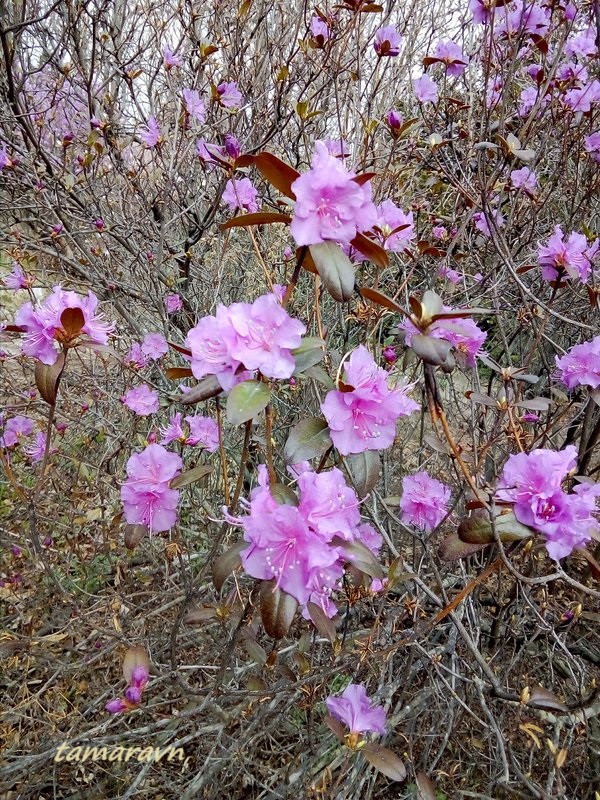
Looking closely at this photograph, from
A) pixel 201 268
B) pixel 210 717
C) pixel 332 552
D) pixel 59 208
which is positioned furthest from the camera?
pixel 201 268

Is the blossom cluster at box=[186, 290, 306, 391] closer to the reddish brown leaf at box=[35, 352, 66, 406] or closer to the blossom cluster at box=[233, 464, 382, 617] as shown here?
the blossom cluster at box=[233, 464, 382, 617]

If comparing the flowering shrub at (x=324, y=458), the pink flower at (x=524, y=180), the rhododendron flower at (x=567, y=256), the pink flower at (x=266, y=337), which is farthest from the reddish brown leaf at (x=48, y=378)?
the pink flower at (x=524, y=180)

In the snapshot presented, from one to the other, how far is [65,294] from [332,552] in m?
0.77

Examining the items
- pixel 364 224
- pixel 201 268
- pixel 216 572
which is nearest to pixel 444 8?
pixel 201 268

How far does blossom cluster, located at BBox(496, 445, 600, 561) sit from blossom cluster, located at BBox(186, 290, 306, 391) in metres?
0.45

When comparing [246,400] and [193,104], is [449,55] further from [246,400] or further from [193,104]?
[246,400]

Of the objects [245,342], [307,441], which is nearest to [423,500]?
[307,441]

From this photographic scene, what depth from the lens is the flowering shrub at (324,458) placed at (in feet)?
3.31

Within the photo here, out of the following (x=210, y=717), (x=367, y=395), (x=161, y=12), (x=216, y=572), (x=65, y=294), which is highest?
(x=161, y=12)

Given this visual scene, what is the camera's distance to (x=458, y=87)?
13.7 ft

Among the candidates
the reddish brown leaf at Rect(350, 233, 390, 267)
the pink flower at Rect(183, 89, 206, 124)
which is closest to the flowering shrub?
the reddish brown leaf at Rect(350, 233, 390, 267)

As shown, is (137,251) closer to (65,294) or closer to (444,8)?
(65,294)

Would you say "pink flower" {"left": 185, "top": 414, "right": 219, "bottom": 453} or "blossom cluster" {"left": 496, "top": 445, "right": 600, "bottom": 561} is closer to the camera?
"blossom cluster" {"left": 496, "top": 445, "right": 600, "bottom": 561}

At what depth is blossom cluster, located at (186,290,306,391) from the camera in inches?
36.7
